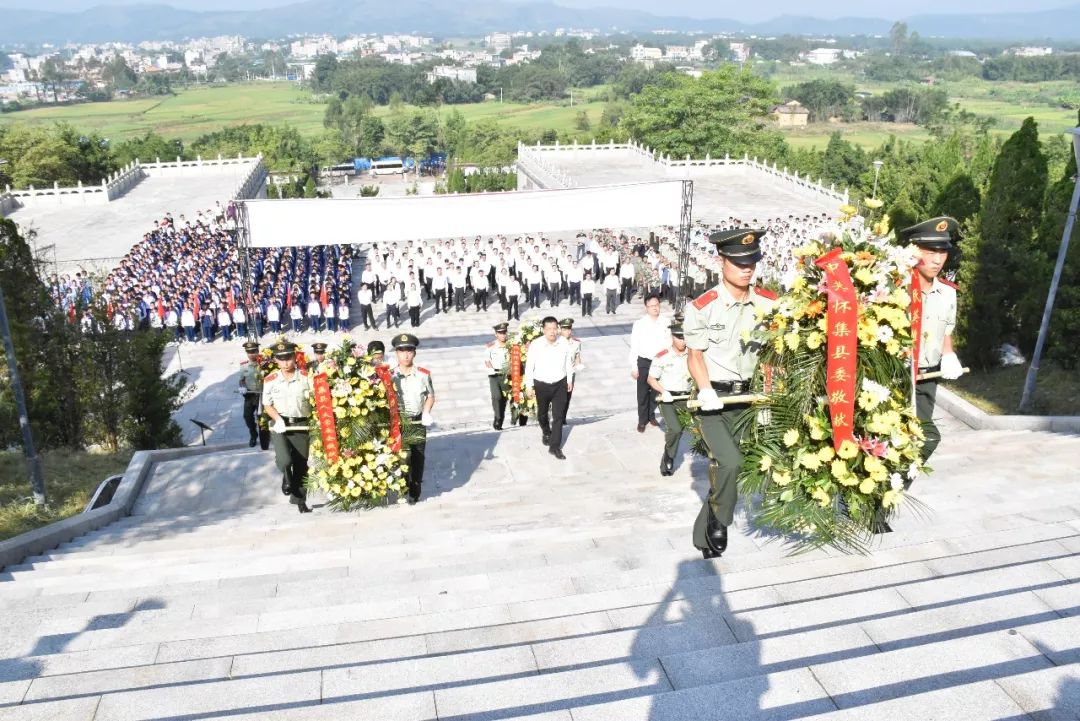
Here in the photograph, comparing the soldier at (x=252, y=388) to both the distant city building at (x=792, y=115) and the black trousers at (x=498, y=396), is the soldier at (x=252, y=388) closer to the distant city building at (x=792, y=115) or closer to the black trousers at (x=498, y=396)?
the black trousers at (x=498, y=396)

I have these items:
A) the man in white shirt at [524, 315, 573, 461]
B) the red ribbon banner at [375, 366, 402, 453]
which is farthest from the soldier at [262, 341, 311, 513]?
the man in white shirt at [524, 315, 573, 461]

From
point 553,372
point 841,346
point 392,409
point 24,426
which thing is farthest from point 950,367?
point 24,426

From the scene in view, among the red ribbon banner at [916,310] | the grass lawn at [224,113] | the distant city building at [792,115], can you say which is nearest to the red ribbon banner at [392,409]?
the red ribbon banner at [916,310]

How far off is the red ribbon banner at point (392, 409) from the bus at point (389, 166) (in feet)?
220

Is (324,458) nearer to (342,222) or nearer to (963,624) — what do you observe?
(963,624)

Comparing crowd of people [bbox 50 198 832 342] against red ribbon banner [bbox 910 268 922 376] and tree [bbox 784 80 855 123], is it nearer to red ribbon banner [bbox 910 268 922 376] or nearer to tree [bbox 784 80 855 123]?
red ribbon banner [bbox 910 268 922 376]

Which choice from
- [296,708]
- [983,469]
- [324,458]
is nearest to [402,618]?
[296,708]

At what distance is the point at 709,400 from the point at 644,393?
462 cm

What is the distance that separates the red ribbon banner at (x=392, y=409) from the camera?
268 inches

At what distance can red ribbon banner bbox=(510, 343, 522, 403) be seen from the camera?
1014cm

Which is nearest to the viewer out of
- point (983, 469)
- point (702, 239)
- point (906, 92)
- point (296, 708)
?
point (296, 708)

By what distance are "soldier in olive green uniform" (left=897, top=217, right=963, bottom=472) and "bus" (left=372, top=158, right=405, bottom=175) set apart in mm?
69105

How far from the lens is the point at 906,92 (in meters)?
104

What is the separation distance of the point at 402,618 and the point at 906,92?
114609 millimetres
